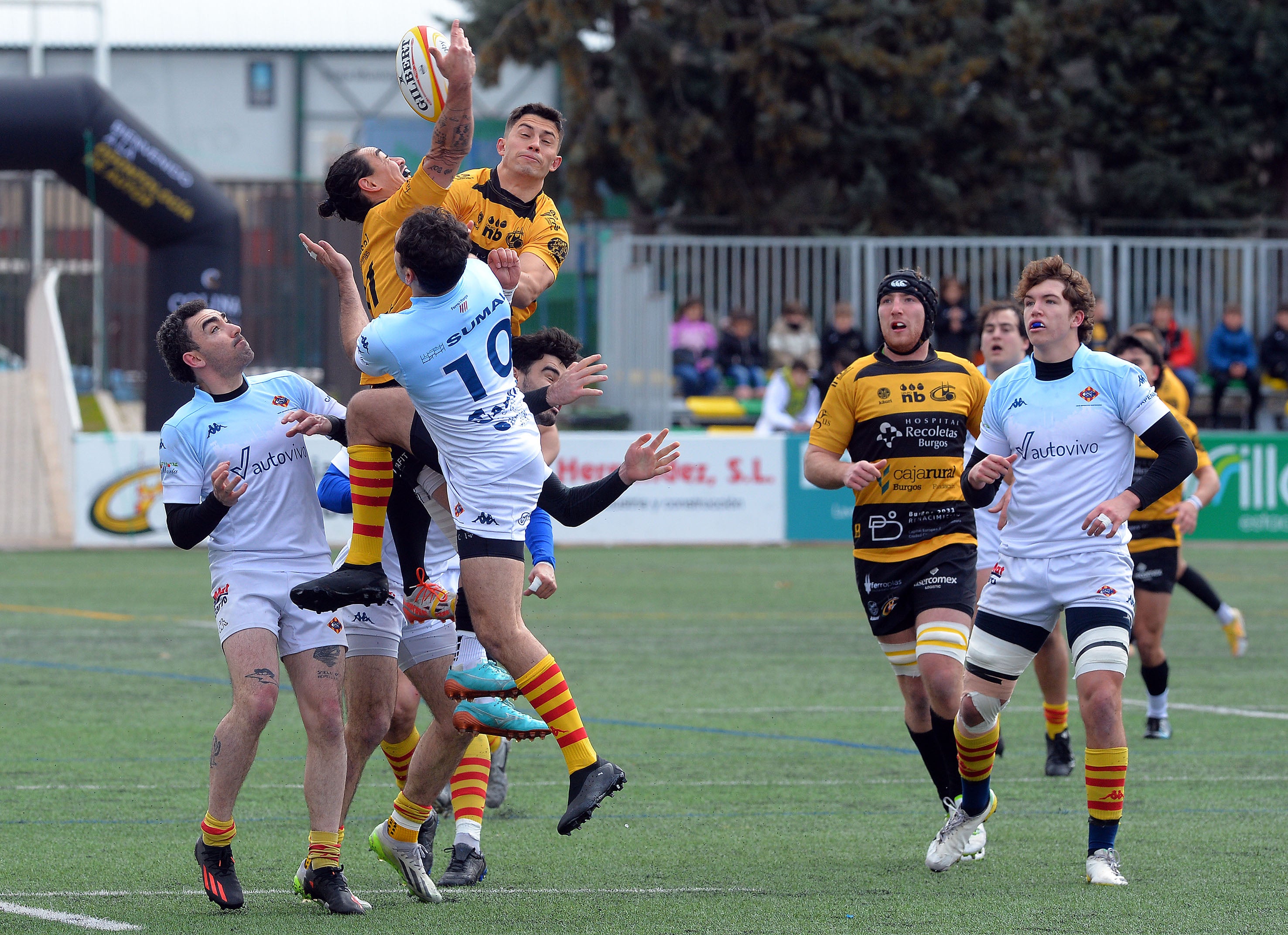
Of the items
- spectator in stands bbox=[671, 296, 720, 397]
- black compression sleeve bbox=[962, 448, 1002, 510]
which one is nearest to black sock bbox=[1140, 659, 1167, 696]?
black compression sleeve bbox=[962, 448, 1002, 510]

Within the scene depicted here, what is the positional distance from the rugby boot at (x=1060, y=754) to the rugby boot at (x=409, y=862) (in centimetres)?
347

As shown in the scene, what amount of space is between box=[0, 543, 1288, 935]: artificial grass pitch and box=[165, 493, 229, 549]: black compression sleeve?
1233 mm

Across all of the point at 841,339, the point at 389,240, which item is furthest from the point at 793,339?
the point at 389,240

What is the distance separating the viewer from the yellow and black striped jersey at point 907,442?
7.01m

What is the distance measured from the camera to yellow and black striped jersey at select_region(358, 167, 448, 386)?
658 cm

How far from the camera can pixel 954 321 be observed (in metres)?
20.7

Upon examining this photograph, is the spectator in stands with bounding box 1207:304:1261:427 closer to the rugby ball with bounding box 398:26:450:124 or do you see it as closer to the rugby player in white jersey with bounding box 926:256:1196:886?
the rugby player in white jersey with bounding box 926:256:1196:886

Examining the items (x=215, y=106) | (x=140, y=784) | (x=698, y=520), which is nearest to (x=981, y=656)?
(x=140, y=784)

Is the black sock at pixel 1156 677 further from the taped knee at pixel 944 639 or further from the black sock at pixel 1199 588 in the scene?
the taped knee at pixel 944 639

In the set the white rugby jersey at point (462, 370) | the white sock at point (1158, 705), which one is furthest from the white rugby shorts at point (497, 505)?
the white sock at point (1158, 705)

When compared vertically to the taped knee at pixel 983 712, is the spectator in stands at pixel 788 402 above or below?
above

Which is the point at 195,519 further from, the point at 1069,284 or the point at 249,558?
the point at 1069,284

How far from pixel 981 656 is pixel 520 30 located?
72.1 feet

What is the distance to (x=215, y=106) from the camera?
43031mm
